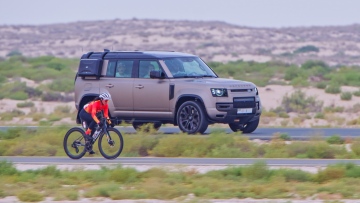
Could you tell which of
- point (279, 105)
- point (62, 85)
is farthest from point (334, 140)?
point (62, 85)

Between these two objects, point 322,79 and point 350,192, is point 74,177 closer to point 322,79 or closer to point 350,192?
point 350,192

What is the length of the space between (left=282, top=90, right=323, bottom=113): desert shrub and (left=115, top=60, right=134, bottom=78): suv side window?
1624cm

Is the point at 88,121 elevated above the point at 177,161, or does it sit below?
above

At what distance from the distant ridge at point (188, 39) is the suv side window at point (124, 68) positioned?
228ft

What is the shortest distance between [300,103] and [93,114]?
22904mm

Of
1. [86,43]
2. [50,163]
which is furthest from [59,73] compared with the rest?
[86,43]

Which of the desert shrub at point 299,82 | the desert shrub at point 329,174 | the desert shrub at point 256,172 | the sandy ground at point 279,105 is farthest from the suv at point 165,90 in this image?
the desert shrub at point 299,82

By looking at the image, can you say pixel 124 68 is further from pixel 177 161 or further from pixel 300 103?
pixel 300 103

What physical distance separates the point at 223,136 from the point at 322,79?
33257mm

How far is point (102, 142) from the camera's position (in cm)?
2005

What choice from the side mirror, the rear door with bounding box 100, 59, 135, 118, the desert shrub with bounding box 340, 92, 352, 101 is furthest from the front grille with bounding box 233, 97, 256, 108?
the desert shrub with bounding box 340, 92, 352, 101

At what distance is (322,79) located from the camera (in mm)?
54562

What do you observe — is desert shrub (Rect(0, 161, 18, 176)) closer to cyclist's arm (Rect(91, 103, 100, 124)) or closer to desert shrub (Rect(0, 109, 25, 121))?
cyclist's arm (Rect(91, 103, 100, 124))

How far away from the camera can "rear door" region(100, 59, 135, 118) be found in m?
24.5
